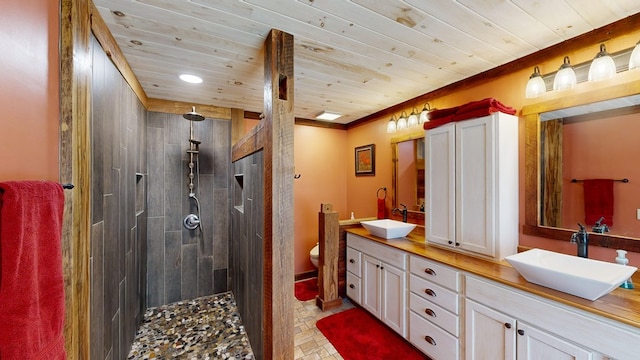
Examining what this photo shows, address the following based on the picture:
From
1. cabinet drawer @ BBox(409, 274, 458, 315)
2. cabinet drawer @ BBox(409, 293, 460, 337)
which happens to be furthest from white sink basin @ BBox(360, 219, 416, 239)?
cabinet drawer @ BBox(409, 293, 460, 337)

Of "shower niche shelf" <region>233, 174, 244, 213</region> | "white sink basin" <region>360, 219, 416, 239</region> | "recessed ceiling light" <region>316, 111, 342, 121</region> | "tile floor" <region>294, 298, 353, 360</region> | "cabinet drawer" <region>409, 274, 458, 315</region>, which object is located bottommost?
"tile floor" <region>294, 298, 353, 360</region>

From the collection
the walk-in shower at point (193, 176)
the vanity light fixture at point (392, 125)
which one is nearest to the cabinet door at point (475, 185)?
the vanity light fixture at point (392, 125)

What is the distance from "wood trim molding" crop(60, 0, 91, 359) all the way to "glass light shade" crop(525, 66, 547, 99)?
8.50 ft

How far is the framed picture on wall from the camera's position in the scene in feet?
10.6

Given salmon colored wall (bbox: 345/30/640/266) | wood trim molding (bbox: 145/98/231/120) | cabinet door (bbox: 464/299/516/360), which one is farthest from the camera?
wood trim molding (bbox: 145/98/231/120)

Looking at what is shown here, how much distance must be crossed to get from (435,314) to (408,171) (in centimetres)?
149

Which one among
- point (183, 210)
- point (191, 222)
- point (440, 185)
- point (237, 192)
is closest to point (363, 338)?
point (440, 185)

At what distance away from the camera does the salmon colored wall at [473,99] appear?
1448mm

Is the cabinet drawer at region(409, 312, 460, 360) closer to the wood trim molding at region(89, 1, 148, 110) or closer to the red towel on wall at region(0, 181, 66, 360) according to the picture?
the red towel on wall at region(0, 181, 66, 360)

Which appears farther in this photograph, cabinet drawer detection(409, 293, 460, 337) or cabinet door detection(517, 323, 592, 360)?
cabinet drawer detection(409, 293, 460, 337)

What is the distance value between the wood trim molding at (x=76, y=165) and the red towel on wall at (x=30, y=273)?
12.9 inches

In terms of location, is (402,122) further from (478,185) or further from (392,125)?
(478,185)

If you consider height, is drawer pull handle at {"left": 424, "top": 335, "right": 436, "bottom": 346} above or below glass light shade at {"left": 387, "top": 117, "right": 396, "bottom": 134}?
below

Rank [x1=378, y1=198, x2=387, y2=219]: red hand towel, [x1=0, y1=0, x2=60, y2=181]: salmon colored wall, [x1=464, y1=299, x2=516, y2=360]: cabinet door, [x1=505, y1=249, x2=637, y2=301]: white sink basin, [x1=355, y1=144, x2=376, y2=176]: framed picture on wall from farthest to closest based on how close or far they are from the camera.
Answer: [x1=355, y1=144, x2=376, y2=176]: framed picture on wall → [x1=378, y1=198, x2=387, y2=219]: red hand towel → [x1=464, y1=299, x2=516, y2=360]: cabinet door → [x1=505, y1=249, x2=637, y2=301]: white sink basin → [x1=0, y1=0, x2=60, y2=181]: salmon colored wall
